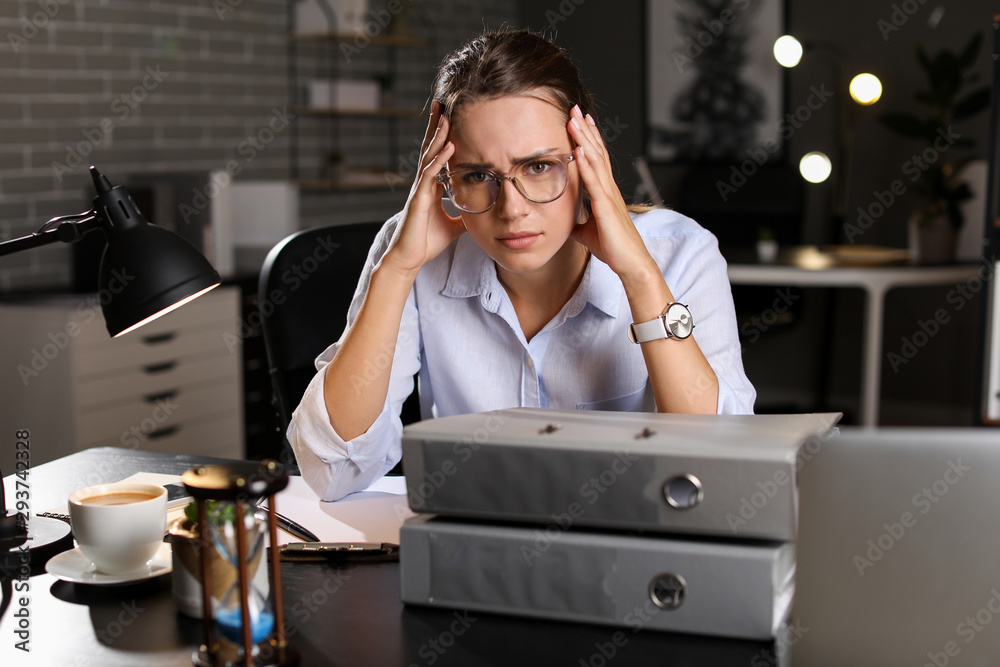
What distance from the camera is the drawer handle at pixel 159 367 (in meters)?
3.14

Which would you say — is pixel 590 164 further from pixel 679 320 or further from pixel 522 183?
pixel 679 320

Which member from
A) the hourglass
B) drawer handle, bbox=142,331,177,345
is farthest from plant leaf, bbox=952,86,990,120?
the hourglass

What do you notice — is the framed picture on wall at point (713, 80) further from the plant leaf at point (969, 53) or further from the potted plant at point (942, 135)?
the plant leaf at point (969, 53)

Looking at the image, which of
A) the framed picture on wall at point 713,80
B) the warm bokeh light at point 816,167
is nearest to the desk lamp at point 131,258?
the warm bokeh light at point 816,167

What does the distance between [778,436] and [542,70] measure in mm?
735

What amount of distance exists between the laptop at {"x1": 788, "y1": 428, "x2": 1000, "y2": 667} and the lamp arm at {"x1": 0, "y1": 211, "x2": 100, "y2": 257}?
0.70 m

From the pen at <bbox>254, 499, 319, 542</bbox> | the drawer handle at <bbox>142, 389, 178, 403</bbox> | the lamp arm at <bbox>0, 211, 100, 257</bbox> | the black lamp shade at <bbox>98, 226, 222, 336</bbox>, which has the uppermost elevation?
the lamp arm at <bbox>0, 211, 100, 257</bbox>

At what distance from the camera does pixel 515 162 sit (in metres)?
1.29

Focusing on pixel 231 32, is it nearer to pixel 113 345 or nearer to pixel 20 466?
pixel 113 345

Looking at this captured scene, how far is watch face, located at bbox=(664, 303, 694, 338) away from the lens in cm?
130

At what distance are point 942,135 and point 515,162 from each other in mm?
3390

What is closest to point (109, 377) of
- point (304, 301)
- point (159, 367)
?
point (159, 367)

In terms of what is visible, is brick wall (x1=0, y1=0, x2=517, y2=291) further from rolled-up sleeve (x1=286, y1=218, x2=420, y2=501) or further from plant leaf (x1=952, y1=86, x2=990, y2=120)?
Result: plant leaf (x1=952, y1=86, x2=990, y2=120)

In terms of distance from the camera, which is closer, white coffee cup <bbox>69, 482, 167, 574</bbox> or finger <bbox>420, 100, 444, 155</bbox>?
white coffee cup <bbox>69, 482, 167, 574</bbox>
